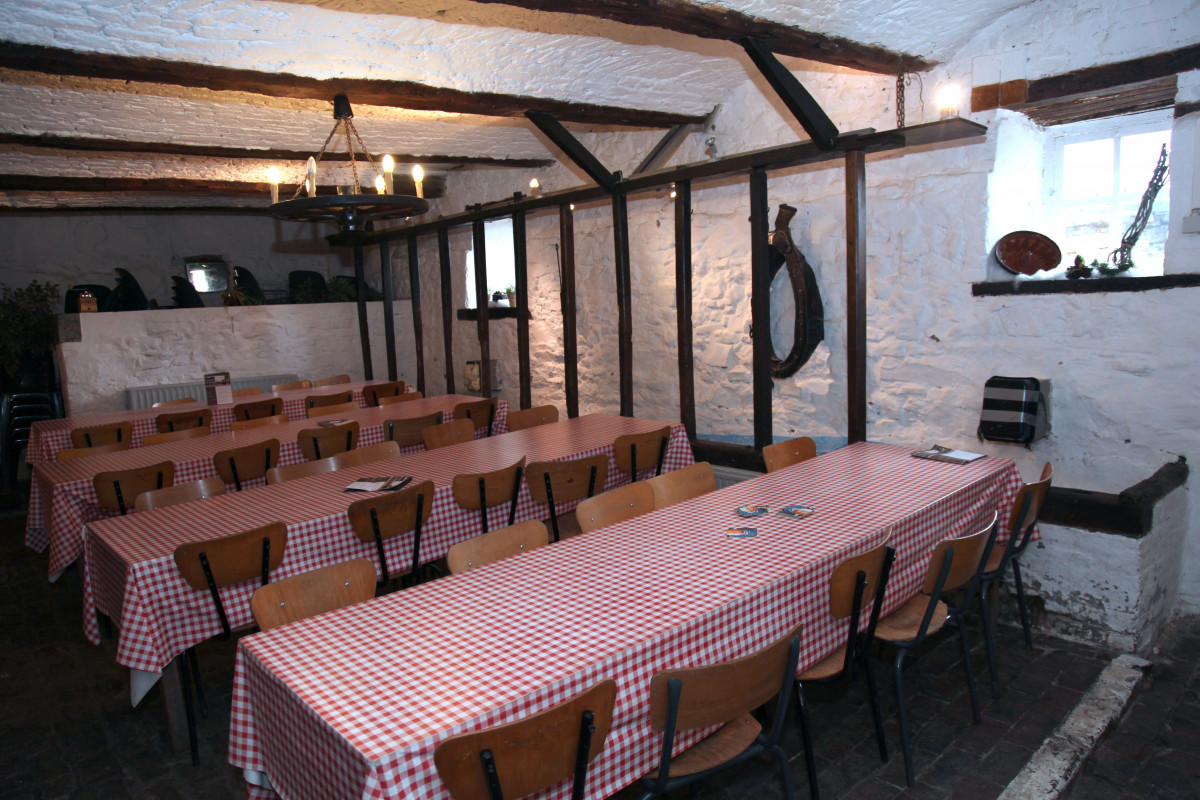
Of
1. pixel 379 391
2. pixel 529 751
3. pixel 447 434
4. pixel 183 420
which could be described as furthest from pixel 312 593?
A: pixel 379 391

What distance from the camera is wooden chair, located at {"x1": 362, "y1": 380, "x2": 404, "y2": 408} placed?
6918 mm

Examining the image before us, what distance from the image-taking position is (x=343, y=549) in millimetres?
3203

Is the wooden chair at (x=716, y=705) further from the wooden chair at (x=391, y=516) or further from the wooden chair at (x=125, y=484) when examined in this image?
the wooden chair at (x=125, y=484)

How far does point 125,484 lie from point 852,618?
3.56 meters

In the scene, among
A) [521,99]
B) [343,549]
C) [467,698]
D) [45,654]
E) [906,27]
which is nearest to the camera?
[467,698]

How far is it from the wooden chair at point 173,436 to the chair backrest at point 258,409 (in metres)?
0.85

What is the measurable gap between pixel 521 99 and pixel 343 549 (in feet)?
10.5

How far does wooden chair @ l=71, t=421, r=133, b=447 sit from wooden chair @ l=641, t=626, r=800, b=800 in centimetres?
486

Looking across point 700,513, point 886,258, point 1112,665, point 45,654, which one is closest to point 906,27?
point 886,258

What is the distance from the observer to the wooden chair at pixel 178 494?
3.43m

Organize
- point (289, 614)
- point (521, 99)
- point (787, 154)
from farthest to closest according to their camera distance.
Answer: point (521, 99) → point (787, 154) → point (289, 614)

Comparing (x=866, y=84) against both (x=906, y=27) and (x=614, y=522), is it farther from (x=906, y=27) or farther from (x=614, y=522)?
(x=614, y=522)

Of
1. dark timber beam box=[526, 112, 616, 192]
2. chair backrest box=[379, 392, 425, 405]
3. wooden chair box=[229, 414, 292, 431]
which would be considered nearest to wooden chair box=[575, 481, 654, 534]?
dark timber beam box=[526, 112, 616, 192]

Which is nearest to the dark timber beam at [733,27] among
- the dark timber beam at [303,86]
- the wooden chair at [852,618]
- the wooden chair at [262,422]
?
the dark timber beam at [303,86]
